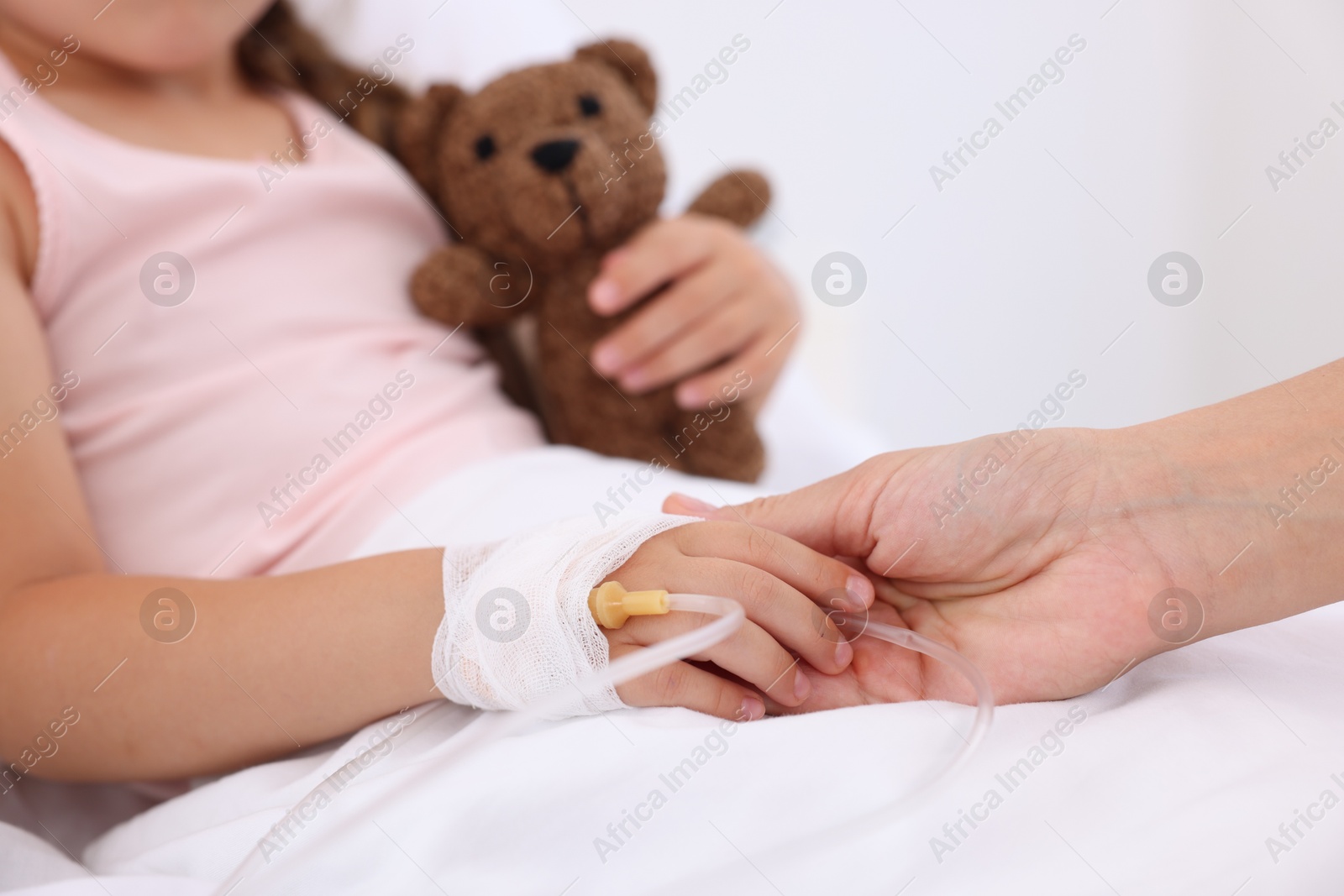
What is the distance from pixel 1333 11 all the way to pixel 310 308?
5.99 feet

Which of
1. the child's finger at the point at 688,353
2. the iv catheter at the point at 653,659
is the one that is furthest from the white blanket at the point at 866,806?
the child's finger at the point at 688,353

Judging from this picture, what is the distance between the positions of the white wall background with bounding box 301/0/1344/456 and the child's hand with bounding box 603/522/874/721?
1.11 metres

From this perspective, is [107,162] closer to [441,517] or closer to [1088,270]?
[441,517]

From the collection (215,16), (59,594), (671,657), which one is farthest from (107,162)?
(671,657)

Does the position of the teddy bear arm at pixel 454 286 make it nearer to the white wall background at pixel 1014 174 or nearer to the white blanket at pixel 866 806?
the white blanket at pixel 866 806

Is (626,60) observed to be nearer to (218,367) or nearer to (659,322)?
(659,322)

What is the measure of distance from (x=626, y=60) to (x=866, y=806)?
2.69 feet

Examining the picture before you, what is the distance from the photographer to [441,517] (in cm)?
81

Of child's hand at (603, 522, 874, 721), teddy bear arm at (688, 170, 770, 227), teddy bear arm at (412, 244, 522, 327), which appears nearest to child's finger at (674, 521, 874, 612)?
child's hand at (603, 522, 874, 721)

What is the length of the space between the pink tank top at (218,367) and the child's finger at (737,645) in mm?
335

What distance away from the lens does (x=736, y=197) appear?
3.68 ft

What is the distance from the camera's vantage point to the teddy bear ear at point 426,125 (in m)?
1.02

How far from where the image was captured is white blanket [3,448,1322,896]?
1.54 feet

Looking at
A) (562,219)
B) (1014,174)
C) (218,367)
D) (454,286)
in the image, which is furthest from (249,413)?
(1014,174)
